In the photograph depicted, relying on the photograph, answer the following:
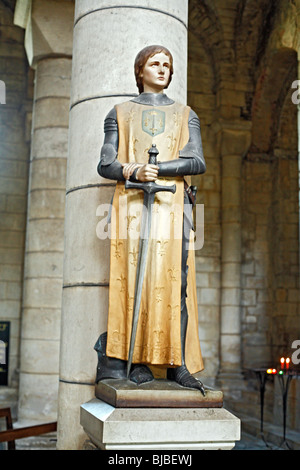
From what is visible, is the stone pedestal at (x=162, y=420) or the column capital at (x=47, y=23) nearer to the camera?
the stone pedestal at (x=162, y=420)

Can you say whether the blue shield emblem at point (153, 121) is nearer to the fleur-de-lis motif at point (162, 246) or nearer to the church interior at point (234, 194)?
the fleur-de-lis motif at point (162, 246)

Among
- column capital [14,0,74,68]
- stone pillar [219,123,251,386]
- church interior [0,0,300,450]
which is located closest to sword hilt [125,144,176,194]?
column capital [14,0,74,68]

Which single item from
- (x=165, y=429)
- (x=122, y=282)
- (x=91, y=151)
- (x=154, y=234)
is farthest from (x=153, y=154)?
(x=165, y=429)

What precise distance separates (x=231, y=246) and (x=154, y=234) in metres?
8.14

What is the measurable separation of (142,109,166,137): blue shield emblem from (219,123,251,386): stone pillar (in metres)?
7.98

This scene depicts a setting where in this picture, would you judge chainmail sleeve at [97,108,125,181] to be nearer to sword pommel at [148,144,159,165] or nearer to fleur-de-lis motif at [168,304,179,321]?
sword pommel at [148,144,159,165]

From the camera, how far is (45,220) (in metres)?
7.04

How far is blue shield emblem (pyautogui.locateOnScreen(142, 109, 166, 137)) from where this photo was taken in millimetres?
→ 2842

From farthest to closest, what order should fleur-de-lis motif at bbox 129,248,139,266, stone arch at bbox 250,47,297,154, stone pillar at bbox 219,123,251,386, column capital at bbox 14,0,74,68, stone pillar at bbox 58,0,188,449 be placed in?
stone pillar at bbox 219,123,251,386
stone arch at bbox 250,47,297,154
column capital at bbox 14,0,74,68
stone pillar at bbox 58,0,188,449
fleur-de-lis motif at bbox 129,248,139,266

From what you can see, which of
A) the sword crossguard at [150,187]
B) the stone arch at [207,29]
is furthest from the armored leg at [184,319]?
the stone arch at [207,29]

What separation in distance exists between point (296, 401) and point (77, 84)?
536 cm

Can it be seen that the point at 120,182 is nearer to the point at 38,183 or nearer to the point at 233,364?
the point at 38,183

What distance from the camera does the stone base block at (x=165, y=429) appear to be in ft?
7.84

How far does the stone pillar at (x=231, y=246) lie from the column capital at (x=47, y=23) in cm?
456
